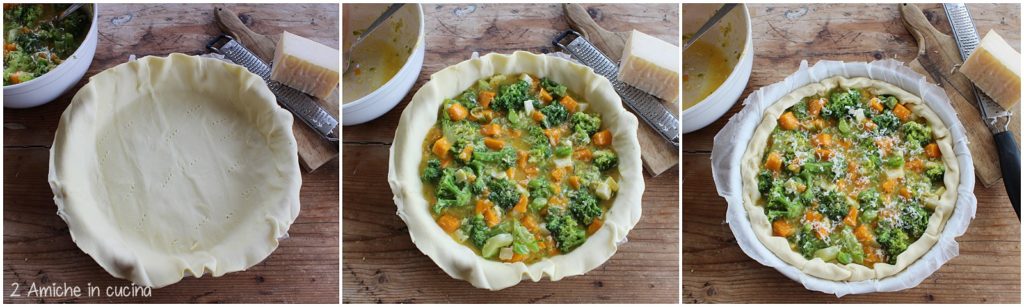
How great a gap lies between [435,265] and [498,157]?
0.54 metres

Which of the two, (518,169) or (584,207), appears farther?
(518,169)

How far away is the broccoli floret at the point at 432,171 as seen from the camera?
3.98 meters

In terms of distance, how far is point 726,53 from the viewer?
4.06 m

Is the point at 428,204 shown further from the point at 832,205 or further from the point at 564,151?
the point at 832,205

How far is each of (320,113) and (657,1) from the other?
1.58 m

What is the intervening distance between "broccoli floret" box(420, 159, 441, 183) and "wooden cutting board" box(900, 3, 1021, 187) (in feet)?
7.32

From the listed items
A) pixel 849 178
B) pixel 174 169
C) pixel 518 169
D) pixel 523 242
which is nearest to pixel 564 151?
pixel 518 169

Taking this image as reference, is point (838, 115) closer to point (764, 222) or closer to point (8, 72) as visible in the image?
point (764, 222)

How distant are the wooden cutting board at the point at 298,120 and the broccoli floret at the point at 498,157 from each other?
2.11 feet

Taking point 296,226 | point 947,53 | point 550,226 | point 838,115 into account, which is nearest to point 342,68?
point 296,226

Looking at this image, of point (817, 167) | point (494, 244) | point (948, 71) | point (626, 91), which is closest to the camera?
point (494, 244)

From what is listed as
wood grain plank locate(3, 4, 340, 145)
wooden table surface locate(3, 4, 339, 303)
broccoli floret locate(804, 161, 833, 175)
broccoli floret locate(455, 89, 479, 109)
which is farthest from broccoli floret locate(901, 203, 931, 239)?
wood grain plank locate(3, 4, 340, 145)

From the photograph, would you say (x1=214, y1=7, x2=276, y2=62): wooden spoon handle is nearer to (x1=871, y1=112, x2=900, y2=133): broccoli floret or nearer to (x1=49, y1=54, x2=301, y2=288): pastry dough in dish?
(x1=49, y1=54, x2=301, y2=288): pastry dough in dish

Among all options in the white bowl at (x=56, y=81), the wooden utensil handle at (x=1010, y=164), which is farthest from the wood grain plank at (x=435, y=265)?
the wooden utensil handle at (x=1010, y=164)
